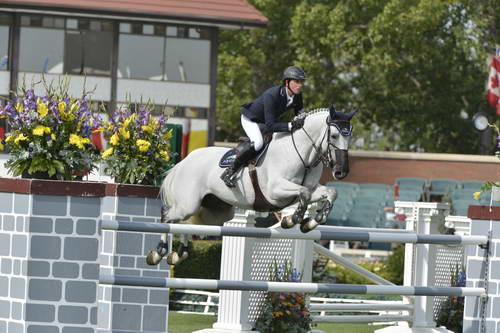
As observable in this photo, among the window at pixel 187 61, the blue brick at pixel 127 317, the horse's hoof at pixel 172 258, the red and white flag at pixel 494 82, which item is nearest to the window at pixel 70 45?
the window at pixel 187 61

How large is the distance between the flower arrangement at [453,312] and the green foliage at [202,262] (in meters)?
3.76

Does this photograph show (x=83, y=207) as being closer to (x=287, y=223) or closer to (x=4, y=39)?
(x=287, y=223)

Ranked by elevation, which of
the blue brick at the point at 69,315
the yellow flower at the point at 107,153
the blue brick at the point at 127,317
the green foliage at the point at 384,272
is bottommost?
the green foliage at the point at 384,272

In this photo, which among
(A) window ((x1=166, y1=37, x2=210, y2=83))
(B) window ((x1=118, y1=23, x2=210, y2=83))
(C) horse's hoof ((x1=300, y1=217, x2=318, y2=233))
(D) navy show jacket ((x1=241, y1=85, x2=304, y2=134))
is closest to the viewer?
(C) horse's hoof ((x1=300, y1=217, x2=318, y2=233))

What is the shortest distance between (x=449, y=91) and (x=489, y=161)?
5842mm

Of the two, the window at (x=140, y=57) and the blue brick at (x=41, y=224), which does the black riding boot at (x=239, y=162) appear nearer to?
the blue brick at (x=41, y=224)

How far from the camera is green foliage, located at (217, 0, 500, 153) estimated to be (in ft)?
112

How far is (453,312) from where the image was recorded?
12.2 metres

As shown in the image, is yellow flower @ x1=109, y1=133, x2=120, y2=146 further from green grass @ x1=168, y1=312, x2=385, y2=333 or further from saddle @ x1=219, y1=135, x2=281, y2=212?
green grass @ x1=168, y1=312, x2=385, y2=333

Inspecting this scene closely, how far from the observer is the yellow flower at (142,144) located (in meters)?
9.60

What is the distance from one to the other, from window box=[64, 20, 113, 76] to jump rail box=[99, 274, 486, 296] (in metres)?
21.1

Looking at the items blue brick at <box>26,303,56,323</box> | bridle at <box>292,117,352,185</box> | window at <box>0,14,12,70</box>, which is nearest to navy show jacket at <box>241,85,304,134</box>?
bridle at <box>292,117,352,185</box>

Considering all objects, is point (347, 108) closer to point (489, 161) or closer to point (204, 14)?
point (489, 161)

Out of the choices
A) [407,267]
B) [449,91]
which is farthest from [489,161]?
[407,267]
